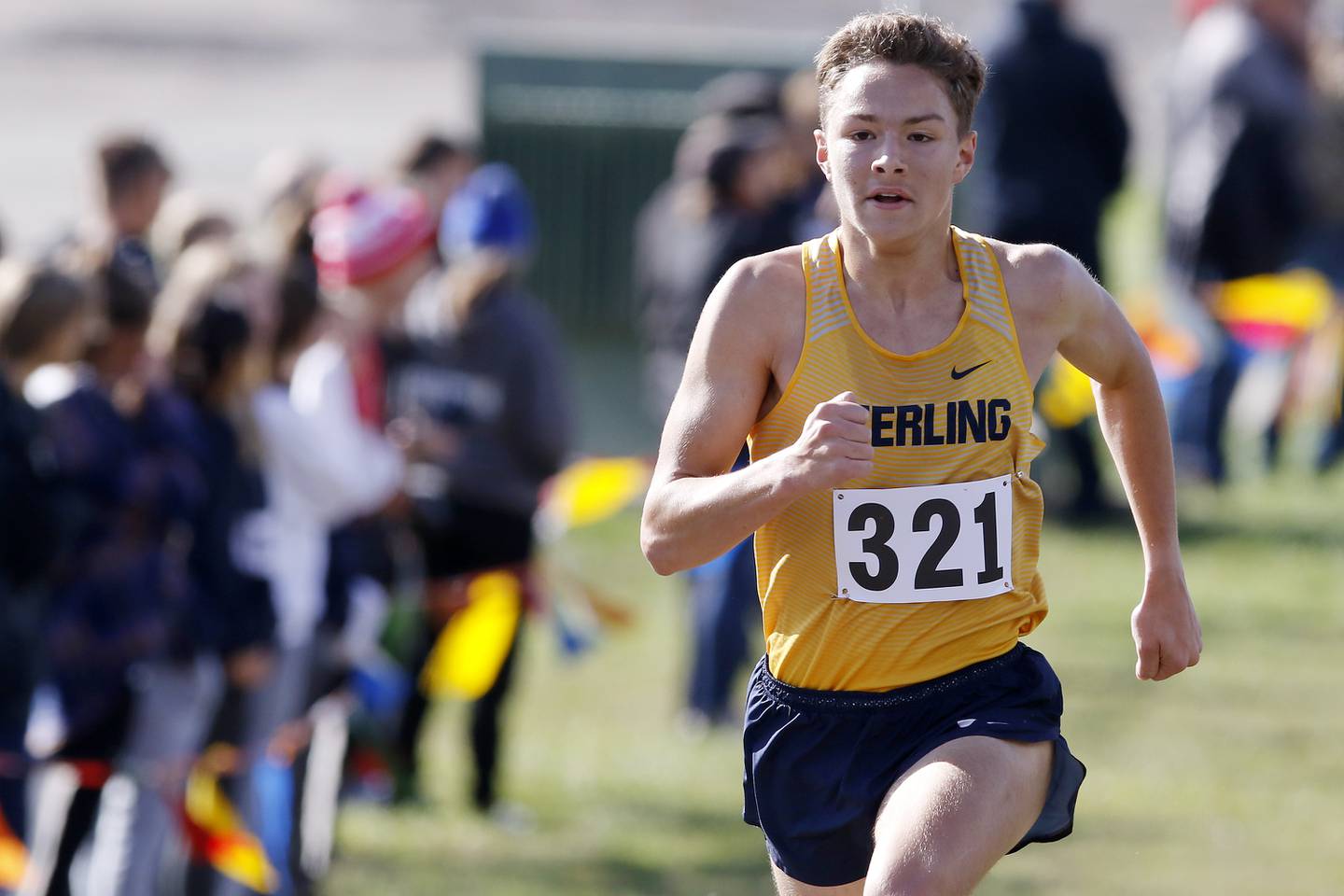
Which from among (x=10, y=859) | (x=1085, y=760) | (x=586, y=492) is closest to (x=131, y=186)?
(x=586, y=492)

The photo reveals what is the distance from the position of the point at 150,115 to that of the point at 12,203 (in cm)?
587

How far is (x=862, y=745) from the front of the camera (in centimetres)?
405

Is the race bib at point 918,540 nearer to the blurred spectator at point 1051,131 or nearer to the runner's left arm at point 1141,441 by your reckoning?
the runner's left arm at point 1141,441

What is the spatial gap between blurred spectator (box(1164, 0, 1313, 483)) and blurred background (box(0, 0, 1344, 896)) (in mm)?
23

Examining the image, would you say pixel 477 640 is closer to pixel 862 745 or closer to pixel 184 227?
pixel 184 227

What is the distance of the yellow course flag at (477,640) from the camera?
7.89m

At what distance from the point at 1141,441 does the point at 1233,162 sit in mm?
7887

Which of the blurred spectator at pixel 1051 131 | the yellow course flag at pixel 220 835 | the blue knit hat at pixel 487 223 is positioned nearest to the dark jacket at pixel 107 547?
the yellow course flag at pixel 220 835

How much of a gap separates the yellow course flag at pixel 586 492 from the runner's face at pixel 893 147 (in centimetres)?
503

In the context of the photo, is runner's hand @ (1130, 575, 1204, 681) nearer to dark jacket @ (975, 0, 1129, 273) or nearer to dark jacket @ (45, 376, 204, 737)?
dark jacket @ (45, 376, 204, 737)

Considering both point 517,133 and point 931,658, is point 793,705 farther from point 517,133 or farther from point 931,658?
point 517,133

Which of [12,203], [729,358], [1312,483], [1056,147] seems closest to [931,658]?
[729,358]

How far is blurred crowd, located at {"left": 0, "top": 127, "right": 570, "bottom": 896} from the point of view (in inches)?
224

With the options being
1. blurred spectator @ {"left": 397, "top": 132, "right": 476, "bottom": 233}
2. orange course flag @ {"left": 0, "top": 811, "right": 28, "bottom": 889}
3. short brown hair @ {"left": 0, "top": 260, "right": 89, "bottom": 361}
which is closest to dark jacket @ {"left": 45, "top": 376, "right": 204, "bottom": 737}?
short brown hair @ {"left": 0, "top": 260, "right": 89, "bottom": 361}
